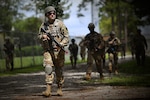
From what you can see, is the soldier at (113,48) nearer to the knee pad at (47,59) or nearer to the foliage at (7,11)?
the knee pad at (47,59)

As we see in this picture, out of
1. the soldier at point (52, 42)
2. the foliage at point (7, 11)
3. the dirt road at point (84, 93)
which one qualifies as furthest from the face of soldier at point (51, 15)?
the foliage at point (7, 11)

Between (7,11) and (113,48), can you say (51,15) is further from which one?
(7,11)

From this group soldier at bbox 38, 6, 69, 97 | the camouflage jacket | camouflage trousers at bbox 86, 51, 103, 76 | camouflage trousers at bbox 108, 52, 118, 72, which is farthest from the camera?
camouflage trousers at bbox 108, 52, 118, 72

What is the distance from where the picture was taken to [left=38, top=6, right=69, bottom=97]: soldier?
8305 mm

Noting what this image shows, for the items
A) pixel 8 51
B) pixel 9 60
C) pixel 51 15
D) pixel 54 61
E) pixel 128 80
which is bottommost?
pixel 128 80

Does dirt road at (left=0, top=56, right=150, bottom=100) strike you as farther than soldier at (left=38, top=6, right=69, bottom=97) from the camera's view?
No

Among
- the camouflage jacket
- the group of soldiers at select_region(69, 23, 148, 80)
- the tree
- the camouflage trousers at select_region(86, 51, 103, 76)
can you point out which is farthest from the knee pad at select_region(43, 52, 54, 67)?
the camouflage trousers at select_region(86, 51, 103, 76)

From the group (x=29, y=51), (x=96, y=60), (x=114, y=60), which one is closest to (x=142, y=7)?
(x=96, y=60)

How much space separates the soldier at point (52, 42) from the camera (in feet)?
27.2

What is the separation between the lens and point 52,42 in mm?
8445

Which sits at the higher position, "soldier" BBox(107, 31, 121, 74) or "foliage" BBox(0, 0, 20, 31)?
"foliage" BBox(0, 0, 20, 31)

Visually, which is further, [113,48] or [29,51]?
[29,51]

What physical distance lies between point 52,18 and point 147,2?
529 cm

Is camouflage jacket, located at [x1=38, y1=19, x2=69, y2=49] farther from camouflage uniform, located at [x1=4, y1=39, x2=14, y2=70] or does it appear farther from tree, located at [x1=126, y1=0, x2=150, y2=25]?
camouflage uniform, located at [x1=4, y1=39, x2=14, y2=70]
